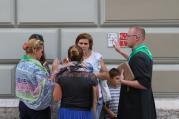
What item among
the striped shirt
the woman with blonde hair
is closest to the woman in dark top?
the woman with blonde hair

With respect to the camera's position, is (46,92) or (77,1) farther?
(77,1)

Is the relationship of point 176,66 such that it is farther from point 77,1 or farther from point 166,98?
point 77,1

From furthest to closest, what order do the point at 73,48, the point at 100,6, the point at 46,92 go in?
the point at 100,6
the point at 46,92
the point at 73,48

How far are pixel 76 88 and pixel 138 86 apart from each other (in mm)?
677

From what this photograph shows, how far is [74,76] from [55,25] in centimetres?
174

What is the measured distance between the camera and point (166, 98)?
6.90m

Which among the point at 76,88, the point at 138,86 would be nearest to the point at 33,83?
the point at 76,88

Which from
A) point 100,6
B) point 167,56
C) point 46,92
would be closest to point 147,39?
point 167,56

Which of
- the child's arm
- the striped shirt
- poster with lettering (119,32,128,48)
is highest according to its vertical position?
poster with lettering (119,32,128,48)

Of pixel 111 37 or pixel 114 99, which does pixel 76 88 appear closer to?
pixel 114 99

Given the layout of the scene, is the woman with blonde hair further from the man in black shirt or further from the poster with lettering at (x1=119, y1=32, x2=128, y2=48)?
the poster with lettering at (x1=119, y1=32, x2=128, y2=48)

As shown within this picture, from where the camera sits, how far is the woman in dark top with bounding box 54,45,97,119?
207 inches

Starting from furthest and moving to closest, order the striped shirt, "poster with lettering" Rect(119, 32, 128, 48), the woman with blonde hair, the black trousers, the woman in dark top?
"poster with lettering" Rect(119, 32, 128, 48) → the striped shirt → the black trousers → the woman with blonde hair → the woman in dark top

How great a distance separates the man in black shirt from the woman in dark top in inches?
15.6
